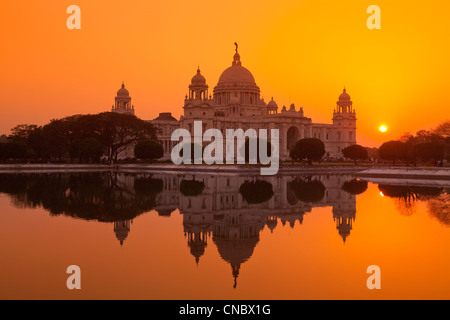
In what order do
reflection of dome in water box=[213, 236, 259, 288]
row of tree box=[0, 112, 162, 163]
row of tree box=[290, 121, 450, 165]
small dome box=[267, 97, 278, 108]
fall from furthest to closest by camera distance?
small dome box=[267, 97, 278, 108], row of tree box=[0, 112, 162, 163], row of tree box=[290, 121, 450, 165], reflection of dome in water box=[213, 236, 259, 288]

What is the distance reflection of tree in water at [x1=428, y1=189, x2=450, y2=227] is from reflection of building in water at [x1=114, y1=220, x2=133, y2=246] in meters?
12.0

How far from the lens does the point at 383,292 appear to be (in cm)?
1102

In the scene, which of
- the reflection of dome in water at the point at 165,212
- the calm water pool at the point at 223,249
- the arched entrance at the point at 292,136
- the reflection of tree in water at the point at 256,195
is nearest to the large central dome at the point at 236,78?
the arched entrance at the point at 292,136

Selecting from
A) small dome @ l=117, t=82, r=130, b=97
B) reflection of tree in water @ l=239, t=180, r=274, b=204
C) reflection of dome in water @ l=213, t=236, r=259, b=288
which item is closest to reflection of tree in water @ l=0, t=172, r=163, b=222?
reflection of tree in water @ l=239, t=180, r=274, b=204

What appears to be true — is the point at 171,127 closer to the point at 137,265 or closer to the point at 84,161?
the point at 84,161

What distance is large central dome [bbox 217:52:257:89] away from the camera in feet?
379

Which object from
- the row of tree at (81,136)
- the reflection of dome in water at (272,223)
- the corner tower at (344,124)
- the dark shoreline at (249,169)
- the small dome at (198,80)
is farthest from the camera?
the corner tower at (344,124)

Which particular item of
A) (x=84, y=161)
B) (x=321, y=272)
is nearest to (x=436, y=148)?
(x=84, y=161)

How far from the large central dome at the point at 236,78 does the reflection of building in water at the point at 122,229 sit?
3820 inches

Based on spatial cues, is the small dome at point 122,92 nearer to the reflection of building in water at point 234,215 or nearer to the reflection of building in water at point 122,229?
the reflection of building in water at point 234,215

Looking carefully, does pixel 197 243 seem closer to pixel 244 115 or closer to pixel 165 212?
pixel 165 212

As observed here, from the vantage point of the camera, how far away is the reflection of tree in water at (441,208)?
69.2 feet

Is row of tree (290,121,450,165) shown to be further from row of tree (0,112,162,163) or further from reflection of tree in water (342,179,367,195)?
reflection of tree in water (342,179,367,195)
